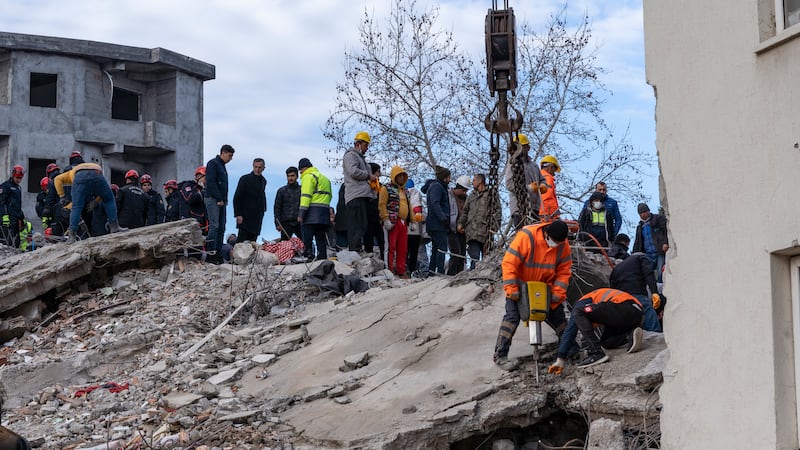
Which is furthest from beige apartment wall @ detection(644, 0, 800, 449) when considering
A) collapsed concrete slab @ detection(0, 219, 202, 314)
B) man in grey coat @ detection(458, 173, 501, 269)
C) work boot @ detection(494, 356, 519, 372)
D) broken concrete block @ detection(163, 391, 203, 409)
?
collapsed concrete slab @ detection(0, 219, 202, 314)

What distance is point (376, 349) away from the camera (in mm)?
10609

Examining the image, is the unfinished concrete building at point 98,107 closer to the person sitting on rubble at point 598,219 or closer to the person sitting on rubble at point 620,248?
the person sitting on rubble at point 598,219

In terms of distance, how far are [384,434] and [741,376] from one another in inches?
126

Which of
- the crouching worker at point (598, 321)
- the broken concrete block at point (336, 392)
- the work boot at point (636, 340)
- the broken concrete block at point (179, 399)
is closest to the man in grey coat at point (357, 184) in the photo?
the broken concrete block at point (179, 399)

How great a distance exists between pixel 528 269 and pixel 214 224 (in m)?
7.60

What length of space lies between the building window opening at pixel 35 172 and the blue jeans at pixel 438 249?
20906 mm

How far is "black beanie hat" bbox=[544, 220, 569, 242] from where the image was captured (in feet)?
29.8

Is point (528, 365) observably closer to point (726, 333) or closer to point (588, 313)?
point (588, 313)

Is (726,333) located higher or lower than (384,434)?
higher

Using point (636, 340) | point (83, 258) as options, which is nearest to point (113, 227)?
point (83, 258)

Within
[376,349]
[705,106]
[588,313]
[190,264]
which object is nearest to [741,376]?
[705,106]

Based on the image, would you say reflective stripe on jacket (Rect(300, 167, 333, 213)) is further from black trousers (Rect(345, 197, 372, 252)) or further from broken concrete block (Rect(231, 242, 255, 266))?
broken concrete block (Rect(231, 242, 255, 266))

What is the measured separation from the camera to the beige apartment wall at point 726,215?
6.31 metres

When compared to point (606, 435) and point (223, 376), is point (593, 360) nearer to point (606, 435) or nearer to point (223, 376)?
point (606, 435)
